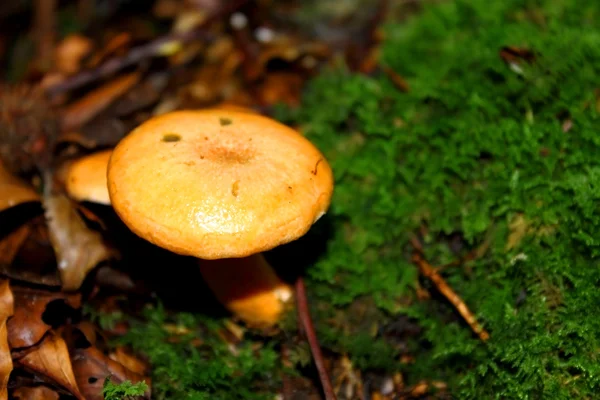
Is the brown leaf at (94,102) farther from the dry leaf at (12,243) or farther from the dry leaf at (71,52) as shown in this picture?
the dry leaf at (12,243)

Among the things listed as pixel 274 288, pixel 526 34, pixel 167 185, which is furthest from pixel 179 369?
pixel 526 34

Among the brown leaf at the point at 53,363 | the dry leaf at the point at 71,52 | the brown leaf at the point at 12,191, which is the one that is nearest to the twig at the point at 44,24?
the dry leaf at the point at 71,52

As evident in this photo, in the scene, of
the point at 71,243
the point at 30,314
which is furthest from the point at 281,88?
the point at 30,314

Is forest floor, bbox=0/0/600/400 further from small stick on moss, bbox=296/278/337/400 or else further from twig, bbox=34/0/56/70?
twig, bbox=34/0/56/70

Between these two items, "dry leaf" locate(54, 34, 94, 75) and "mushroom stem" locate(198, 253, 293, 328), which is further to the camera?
"dry leaf" locate(54, 34, 94, 75)

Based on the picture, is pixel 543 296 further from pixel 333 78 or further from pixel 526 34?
pixel 333 78

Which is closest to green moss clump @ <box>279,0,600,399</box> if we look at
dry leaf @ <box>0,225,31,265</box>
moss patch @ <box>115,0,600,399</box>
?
moss patch @ <box>115,0,600,399</box>
